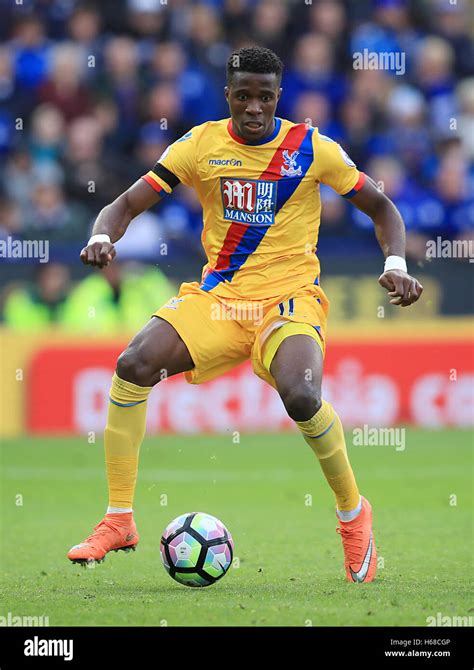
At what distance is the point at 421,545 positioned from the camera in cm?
713

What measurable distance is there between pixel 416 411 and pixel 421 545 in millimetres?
6017

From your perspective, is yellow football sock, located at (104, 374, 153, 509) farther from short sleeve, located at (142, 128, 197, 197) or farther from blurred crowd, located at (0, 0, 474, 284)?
blurred crowd, located at (0, 0, 474, 284)

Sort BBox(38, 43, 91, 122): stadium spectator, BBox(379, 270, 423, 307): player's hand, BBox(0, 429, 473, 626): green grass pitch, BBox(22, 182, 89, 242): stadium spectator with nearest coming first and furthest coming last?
BBox(0, 429, 473, 626): green grass pitch → BBox(379, 270, 423, 307): player's hand → BBox(22, 182, 89, 242): stadium spectator → BBox(38, 43, 91, 122): stadium spectator

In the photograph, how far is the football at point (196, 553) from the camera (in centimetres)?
582

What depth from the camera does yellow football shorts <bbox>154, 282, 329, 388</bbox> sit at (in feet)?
20.1

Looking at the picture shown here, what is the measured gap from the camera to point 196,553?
583cm

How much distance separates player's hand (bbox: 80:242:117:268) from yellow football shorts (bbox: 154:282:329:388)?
53 centimetres

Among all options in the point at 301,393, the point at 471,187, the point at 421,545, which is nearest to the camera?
the point at 301,393

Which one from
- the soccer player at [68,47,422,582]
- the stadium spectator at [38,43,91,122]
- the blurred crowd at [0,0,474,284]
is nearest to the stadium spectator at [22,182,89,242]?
the blurred crowd at [0,0,474,284]

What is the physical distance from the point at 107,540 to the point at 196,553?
529 millimetres
